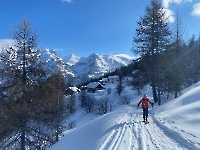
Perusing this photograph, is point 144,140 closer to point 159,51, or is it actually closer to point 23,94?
point 23,94

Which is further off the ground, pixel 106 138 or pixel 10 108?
pixel 10 108

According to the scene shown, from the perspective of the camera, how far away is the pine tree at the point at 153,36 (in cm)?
1959

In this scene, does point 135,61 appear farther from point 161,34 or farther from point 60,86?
point 60,86

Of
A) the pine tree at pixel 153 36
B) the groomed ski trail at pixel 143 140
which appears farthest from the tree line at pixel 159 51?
the groomed ski trail at pixel 143 140

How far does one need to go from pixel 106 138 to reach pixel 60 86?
7836mm

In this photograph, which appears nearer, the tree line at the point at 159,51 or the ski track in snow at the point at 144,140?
the ski track in snow at the point at 144,140

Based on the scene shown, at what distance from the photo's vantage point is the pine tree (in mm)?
19594

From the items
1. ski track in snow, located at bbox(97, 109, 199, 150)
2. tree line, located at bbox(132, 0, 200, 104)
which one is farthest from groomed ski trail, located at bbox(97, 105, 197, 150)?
tree line, located at bbox(132, 0, 200, 104)

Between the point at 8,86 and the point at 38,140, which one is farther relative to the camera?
the point at 38,140

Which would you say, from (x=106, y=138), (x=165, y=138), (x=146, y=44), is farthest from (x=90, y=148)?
A: (x=146, y=44)

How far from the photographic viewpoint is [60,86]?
14.8 metres

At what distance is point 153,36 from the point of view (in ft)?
64.7

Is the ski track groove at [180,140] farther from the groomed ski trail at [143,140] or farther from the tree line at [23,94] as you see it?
the tree line at [23,94]

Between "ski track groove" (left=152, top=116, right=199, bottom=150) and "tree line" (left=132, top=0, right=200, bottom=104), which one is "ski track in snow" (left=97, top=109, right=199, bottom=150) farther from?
"tree line" (left=132, top=0, right=200, bottom=104)
